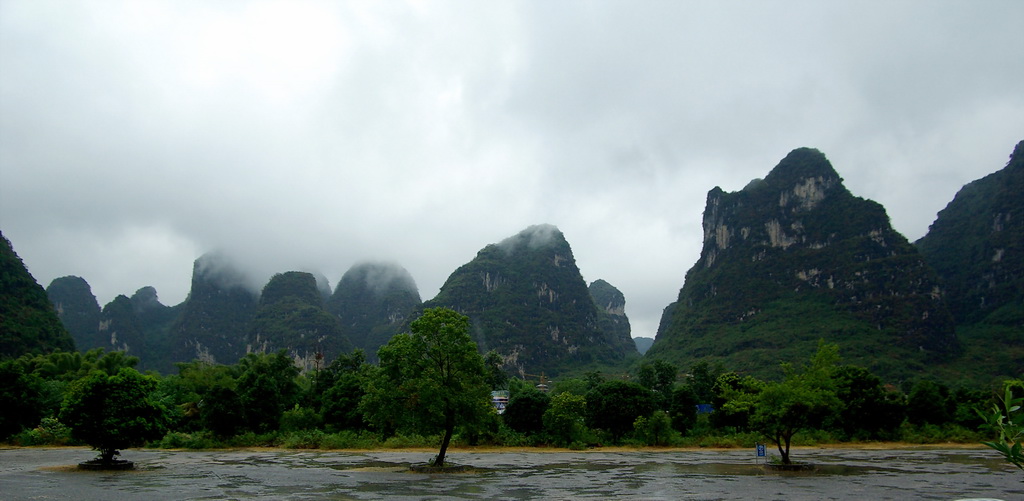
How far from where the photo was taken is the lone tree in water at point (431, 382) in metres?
27.9

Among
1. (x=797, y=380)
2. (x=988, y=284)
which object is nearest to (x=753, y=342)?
(x=988, y=284)

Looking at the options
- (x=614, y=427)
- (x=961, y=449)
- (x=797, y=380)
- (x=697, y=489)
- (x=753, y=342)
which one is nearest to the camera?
(x=697, y=489)

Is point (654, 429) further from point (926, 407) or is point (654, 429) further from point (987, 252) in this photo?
point (987, 252)

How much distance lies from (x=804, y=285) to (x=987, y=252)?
5558 centimetres

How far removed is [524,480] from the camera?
24328 millimetres

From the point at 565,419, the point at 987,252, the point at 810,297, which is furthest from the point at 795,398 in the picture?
the point at 987,252

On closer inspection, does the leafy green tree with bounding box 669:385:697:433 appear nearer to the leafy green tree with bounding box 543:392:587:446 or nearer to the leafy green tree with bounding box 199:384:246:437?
the leafy green tree with bounding box 543:392:587:446

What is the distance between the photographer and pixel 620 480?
24.2 metres

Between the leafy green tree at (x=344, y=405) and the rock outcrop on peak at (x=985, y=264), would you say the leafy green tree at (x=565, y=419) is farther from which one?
the rock outcrop on peak at (x=985, y=264)

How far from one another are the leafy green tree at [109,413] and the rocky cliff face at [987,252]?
568ft

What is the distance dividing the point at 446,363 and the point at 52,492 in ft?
51.5

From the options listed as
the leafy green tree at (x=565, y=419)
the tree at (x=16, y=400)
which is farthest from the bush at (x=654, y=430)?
the tree at (x=16, y=400)

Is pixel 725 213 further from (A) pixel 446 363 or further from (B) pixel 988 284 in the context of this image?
(A) pixel 446 363

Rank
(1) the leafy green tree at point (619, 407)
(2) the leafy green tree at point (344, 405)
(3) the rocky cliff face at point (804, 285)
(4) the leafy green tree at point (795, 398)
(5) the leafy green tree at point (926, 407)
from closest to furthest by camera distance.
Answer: (4) the leafy green tree at point (795, 398), (1) the leafy green tree at point (619, 407), (5) the leafy green tree at point (926, 407), (2) the leafy green tree at point (344, 405), (3) the rocky cliff face at point (804, 285)
